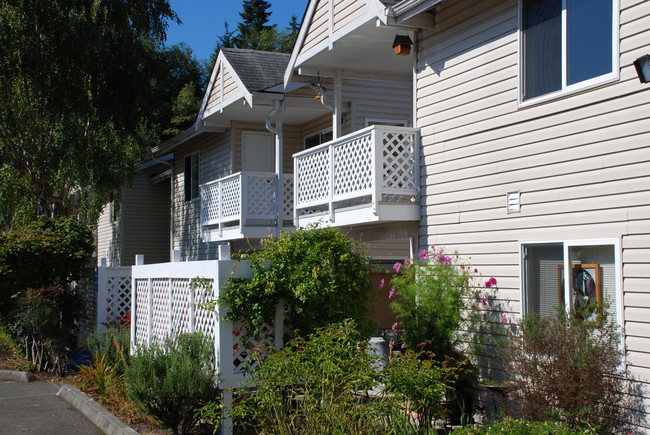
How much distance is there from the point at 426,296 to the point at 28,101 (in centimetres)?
1525

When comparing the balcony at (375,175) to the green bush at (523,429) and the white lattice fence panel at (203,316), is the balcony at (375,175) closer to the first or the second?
the white lattice fence panel at (203,316)

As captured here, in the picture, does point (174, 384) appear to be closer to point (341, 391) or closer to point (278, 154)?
point (341, 391)

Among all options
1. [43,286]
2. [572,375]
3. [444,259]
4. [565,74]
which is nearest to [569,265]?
[572,375]

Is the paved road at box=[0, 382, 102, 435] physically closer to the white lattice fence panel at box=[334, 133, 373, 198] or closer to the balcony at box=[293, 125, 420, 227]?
the balcony at box=[293, 125, 420, 227]

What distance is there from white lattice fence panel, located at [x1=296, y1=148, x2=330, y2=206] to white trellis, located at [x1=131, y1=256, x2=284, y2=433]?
10.8 ft

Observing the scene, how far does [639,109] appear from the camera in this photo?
706 centimetres

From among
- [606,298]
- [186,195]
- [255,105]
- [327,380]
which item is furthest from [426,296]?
[186,195]

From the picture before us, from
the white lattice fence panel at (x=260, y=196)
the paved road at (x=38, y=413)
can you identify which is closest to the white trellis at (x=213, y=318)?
the paved road at (x=38, y=413)

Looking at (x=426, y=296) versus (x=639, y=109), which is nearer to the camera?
(x=639, y=109)

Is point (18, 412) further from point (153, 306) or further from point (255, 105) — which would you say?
point (255, 105)

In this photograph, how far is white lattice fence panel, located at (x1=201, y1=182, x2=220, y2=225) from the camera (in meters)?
17.9

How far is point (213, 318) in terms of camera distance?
326 inches

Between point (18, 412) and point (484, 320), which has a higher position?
point (484, 320)

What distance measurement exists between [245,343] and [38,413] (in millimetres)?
3281
